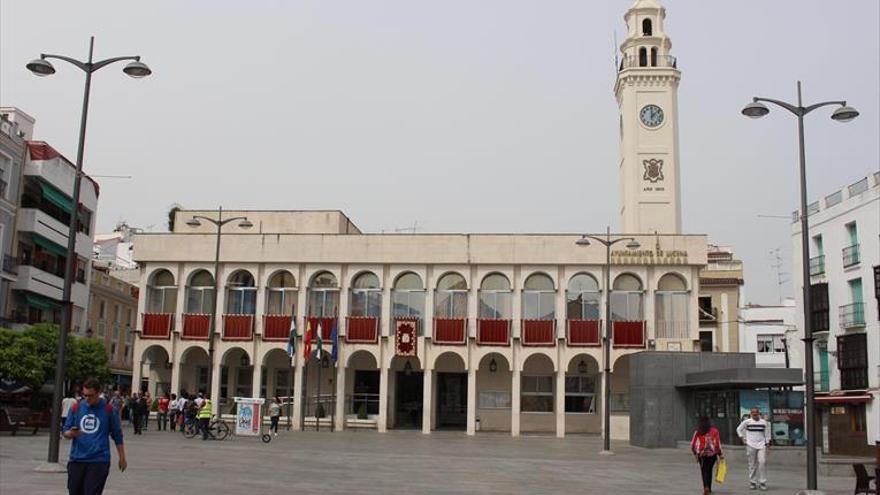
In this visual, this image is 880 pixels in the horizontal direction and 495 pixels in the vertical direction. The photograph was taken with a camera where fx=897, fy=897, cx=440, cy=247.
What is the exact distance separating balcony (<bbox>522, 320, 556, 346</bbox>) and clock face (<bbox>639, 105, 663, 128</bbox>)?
18.7m

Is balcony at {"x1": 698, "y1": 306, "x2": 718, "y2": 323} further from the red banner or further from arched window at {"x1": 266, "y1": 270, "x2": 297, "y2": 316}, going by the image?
arched window at {"x1": 266, "y1": 270, "x2": 297, "y2": 316}

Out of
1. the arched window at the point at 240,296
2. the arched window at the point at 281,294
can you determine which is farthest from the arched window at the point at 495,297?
the arched window at the point at 240,296

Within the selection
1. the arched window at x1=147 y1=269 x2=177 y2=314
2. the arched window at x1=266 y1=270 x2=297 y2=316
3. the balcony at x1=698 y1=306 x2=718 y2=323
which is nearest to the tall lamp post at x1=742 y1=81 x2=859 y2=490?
the arched window at x1=266 y1=270 x2=297 y2=316

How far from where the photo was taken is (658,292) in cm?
4756

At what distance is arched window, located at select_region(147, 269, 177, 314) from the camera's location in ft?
167

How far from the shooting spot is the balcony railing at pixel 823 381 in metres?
42.9

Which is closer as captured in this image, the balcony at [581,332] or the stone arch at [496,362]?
the balcony at [581,332]

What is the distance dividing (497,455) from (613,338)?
759 inches

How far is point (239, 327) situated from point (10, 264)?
11.9m

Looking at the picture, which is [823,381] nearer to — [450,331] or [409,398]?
[450,331]

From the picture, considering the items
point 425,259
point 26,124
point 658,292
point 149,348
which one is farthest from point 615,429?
point 26,124

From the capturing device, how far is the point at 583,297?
158 ft

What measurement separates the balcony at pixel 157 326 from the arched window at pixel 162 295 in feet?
2.85

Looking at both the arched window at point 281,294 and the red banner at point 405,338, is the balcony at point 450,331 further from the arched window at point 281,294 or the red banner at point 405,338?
the arched window at point 281,294
